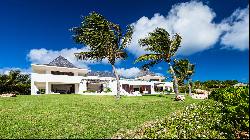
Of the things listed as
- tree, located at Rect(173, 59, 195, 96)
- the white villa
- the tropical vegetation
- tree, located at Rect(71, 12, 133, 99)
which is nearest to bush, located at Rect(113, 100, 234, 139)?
the tropical vegetation

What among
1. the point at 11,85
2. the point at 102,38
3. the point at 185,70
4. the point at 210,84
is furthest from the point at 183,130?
the point at 210,84

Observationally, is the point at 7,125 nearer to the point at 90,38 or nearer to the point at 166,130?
the point at 166,130

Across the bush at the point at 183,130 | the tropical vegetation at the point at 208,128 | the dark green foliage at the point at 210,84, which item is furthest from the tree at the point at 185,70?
the tropical vegetation at the point at 208,128

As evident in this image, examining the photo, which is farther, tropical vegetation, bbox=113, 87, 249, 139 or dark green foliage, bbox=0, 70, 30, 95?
dark green foliage, bbox=0, 70, 30, 95

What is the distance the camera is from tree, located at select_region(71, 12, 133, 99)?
40000mm

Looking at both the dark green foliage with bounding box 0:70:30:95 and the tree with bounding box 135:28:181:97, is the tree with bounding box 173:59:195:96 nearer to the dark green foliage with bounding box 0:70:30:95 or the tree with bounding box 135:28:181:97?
the tree with bounding box 135:28:181:97

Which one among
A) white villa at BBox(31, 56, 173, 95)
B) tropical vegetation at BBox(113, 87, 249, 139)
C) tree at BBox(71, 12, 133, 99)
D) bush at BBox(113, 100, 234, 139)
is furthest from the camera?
white villa at BBox(31, 56, 173, 95)

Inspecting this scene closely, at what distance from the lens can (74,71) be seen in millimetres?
Answer: 63531

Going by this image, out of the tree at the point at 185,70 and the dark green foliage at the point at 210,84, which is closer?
the dark green foliage at the point at 210,84

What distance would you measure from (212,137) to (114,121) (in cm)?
593

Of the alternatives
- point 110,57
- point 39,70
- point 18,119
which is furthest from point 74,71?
point 18,119

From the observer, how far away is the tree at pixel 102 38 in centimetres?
4000

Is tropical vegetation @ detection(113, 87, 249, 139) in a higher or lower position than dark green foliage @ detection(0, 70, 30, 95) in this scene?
lower

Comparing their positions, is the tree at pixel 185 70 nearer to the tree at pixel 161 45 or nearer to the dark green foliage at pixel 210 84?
the dark green foliage at pixel 210 84
